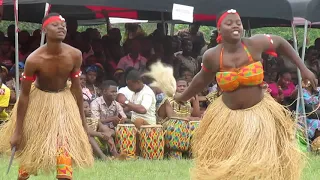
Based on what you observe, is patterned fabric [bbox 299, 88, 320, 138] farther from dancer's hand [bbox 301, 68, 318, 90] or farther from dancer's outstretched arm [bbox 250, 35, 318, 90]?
dancer's hand [bbox 301, 68, 318, 90]

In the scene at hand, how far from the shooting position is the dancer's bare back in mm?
6523

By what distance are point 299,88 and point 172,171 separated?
9.33 ft

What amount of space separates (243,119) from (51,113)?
1.67 metres

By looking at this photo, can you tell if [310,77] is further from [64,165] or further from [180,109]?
[180,109]

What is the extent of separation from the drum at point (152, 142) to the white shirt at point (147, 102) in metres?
0.38

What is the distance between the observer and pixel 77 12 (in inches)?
607

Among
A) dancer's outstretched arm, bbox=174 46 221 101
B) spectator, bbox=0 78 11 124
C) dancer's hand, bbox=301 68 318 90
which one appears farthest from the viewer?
spectator, bbox=0 78 11 124

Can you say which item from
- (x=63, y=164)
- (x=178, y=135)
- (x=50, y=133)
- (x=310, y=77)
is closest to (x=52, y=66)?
(x=50, y=133)

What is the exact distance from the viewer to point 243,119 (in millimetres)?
6094

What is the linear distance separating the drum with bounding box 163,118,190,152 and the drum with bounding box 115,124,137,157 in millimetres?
481

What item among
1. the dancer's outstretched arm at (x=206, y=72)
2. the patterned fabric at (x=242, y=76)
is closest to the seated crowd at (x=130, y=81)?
the dancer's outstretched arm at (x=206, y=72)

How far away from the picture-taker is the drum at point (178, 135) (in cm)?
998

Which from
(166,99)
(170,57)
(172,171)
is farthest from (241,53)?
(170,57)

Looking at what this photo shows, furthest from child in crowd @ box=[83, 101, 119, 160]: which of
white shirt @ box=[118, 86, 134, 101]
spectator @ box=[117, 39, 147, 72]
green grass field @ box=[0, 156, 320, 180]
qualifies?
spectator @ box=[117, 39, 147, 72]
